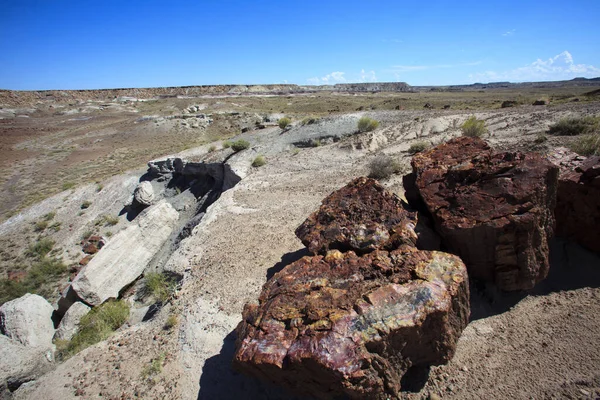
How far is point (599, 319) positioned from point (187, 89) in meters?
105

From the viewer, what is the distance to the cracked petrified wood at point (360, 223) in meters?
4.77

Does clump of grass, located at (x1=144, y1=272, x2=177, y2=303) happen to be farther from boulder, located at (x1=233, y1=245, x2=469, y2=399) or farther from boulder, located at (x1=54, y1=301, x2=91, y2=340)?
boulder, located at (x1=233, y1=245, x2=469, y2=399)

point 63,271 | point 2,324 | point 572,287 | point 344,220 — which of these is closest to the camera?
point 572,287

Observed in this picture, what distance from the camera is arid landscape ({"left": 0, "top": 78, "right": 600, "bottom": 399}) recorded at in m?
4.17

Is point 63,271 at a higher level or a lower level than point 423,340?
lower

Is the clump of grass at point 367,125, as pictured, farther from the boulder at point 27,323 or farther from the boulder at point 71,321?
the boulder at point 27,323

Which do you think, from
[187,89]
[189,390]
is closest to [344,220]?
[189,390]

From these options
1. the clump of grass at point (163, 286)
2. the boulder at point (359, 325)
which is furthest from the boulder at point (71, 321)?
the boulder at point (359, 325)

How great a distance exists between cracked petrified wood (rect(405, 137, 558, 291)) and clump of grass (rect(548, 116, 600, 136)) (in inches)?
359

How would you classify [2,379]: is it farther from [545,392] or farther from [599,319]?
[599,319]

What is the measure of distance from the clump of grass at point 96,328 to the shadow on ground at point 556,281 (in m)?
7.69

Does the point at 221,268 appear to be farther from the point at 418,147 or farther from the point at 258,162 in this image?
the point at 418,147

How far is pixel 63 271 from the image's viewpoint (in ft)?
46.0

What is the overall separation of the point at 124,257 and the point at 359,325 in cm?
1120
